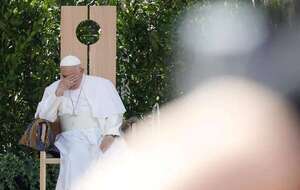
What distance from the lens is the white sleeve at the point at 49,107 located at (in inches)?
197

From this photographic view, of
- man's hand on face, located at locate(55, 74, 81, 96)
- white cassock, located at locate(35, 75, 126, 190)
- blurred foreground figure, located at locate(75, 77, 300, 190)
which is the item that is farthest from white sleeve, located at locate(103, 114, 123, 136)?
man's hand on face, located at locate(55, 74, 81, 96)

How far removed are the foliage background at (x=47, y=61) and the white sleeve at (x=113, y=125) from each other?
3.59ft

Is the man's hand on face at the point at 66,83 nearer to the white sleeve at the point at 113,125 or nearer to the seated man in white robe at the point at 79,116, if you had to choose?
the seated man in white robe at the point at 79,116

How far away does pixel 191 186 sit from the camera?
454cm

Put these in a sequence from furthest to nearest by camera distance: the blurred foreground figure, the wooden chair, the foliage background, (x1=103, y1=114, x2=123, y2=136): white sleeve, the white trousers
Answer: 1. the foliage background
2. the wooden chair
3. (x1=103, y1=114, x2=123, y2=136): white sleeve
4. the white trousers
5. the blurred foreground figure

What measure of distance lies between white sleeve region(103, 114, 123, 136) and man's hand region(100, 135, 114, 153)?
0.10ft

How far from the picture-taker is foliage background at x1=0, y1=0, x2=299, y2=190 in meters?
5.95

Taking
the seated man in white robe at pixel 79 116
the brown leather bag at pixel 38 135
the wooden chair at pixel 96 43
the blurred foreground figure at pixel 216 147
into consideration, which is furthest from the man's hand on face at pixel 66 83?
the wooden chair at pixel 96 43

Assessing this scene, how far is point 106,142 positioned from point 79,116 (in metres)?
0.28

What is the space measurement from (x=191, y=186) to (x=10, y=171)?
6.09 ft

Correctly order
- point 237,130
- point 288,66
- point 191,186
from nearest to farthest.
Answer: point 288,66 → point 237,130 → point 191,186

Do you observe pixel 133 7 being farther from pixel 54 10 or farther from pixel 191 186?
pixel 191 186

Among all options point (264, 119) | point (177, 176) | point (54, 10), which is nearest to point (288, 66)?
point (264, 119)

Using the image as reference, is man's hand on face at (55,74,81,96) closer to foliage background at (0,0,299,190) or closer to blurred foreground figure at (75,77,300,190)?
blurred foreground figure at (75,77,300,190)
